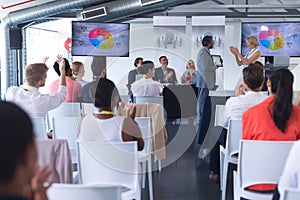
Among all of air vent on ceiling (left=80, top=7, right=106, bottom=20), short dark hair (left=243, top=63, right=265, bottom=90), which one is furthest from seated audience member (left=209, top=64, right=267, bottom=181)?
air vent on ceiling (left=80, top=7, right=106, bottom=20)

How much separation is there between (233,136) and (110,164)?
4.42ft

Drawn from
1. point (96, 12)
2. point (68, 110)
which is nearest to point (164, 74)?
point (96, 12)

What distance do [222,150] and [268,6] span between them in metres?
7.68

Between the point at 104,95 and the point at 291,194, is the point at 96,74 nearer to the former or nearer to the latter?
the point at 104,95

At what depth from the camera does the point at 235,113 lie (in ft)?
13.2

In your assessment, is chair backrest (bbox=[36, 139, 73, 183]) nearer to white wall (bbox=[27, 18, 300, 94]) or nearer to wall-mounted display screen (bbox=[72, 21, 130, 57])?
wall-mounted display screen (bbox=[72, 21, 130, 57])

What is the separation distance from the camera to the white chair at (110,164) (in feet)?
9.41

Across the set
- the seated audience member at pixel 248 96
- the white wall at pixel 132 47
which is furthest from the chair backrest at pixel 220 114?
the white wall at pixel 132 47

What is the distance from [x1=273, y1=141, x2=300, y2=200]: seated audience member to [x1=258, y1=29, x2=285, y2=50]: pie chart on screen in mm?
6935

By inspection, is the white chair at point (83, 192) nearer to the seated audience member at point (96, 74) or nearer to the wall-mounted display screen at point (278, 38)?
the seated audience member at point (96, 74)

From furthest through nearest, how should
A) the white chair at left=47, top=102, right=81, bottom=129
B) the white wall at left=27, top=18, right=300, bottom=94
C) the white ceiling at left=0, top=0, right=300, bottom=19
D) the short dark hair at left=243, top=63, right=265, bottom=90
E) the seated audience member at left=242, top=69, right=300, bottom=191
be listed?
the white wall at left=27, top=18, right=300, bottom=94, the white ceiling at left=0, top=0, right=300, bottom=19, the white chair at left=47, top=102, right=81, bottom=129, the short dark hair at left=243, top=63, right=265, bottom=90, the seated audience member at left=242, top=69, right=300, bottom=191

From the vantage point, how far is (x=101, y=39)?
807cm

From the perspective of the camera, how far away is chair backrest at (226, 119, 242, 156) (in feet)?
12.6

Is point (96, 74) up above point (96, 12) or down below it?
below
